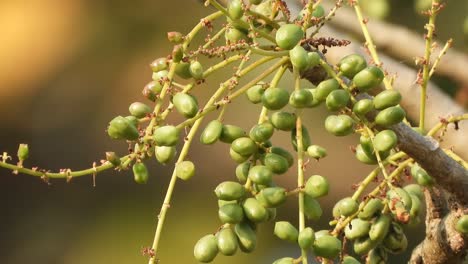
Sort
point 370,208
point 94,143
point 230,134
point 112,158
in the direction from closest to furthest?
point 112,158 → point 230,134 → point 370,208 → point 94,143

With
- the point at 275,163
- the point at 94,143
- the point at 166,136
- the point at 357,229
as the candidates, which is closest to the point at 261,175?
the point at 275,163

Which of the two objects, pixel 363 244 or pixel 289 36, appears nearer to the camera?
pixel 289 36

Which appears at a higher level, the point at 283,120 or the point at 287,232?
the point at 283,120

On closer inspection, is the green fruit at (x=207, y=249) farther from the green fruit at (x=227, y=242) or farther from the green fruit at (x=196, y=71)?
the green fruit at (x=196, y=71)

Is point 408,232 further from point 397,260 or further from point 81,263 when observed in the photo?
point 81,263

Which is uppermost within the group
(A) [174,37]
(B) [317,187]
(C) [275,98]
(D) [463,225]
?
(A) [174,37]

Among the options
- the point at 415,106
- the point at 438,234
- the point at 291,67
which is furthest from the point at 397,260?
the point at 291,67

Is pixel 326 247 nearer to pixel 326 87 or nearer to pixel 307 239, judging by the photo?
pixel 307 239
